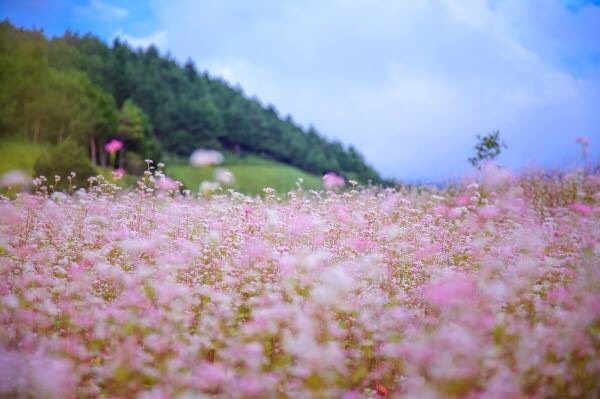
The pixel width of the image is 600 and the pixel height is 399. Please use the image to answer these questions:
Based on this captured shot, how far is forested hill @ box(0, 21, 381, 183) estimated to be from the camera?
2689 cm

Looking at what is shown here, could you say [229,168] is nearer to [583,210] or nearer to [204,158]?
[204,158]

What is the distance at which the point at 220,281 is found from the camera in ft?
17.0

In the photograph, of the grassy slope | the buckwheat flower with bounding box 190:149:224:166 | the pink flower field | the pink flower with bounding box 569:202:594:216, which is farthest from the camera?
the buckwheat flower with bounding box 190:149:224:166

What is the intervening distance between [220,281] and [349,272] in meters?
1.33

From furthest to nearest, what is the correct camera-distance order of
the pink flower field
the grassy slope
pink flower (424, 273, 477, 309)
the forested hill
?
the forested hill, the grassy slope, pink flower (424, 273, 477, 309), the pink flower field

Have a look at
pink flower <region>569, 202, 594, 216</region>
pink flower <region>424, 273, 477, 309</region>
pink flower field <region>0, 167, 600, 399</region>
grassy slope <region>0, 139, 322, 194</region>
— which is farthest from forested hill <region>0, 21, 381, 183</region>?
pink flower <region>424, 273, 477, 309</region>

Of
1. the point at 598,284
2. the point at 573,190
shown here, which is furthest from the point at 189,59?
the point at 598,284

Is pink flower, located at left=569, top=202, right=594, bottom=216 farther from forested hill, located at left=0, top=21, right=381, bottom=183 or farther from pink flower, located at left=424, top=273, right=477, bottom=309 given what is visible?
forested hill, located at left=0, top=21, right=381, bottom=183

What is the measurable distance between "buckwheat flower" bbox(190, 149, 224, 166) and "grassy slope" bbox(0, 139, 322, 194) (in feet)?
2.27

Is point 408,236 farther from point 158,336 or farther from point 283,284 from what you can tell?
point 158,336

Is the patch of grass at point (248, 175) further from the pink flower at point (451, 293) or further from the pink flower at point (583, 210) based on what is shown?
the pink flower at point (451, 293)

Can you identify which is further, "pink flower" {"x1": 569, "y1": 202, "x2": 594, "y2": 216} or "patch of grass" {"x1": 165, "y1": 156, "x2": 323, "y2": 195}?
"patch of grass" {"x1": 165, "y1": 156, "x2": 323, "y2": 195}

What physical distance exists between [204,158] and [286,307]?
1539 inches

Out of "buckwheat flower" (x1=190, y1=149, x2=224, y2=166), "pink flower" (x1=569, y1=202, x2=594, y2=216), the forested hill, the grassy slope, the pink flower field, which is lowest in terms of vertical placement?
the pink flower field
